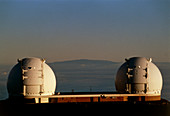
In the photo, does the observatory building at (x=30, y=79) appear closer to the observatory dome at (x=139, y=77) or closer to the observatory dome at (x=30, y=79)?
the observatory dome at (x=30, y=79)

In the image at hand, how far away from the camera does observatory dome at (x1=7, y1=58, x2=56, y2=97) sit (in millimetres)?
50469

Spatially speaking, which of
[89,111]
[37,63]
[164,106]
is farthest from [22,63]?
[164,106]

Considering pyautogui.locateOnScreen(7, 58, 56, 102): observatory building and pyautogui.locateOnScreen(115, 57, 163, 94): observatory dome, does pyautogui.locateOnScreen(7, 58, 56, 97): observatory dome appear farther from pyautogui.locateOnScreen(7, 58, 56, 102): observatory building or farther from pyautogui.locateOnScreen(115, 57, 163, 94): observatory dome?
→ pyautogui.locateOnScreen(115, 57, 163, 94): observatory dome

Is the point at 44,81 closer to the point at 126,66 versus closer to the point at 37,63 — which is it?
the point at 37,63

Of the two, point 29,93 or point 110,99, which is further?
point 110,99

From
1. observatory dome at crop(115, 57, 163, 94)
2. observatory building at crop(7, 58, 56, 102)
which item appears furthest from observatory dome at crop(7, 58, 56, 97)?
observatory dome at crop(115, 57, 163, 94)

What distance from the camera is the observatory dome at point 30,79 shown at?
50.5m

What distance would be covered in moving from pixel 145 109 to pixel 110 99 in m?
6.23

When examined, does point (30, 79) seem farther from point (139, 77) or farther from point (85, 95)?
point (139, 77)

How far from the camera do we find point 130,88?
178ft

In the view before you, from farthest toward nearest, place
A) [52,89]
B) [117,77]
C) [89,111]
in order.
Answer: [117,77] → [52,89] → [89,111]

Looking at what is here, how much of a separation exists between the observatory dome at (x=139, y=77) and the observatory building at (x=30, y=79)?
9.80m

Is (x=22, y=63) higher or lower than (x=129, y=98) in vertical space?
higher

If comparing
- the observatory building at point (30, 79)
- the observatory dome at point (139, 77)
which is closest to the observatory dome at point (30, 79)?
the observatory building at point (30, 79)
